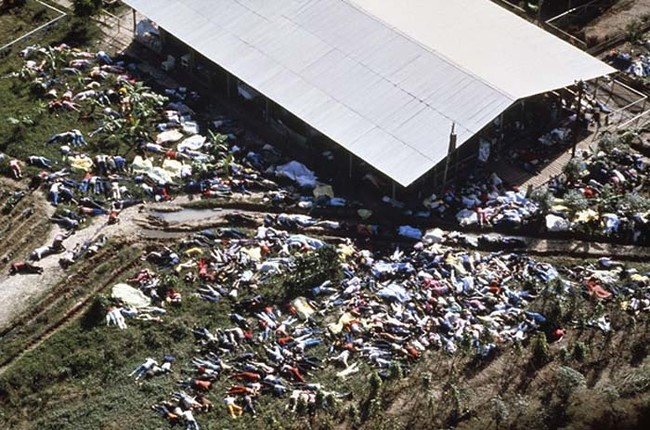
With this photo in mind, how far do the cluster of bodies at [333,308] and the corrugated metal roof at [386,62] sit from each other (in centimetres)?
506

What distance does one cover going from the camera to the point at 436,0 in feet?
188

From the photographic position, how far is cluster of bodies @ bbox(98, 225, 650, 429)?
4094 centimetres

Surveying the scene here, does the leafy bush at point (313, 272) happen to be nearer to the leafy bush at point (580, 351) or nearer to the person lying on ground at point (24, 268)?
the leafy bush at point (580, 351)

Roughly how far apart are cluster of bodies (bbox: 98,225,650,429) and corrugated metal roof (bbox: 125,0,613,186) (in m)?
5.06

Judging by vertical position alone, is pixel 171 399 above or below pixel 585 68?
below

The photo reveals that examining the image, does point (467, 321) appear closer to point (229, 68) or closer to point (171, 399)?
point (171, 399)

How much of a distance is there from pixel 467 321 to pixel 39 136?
76.7ft

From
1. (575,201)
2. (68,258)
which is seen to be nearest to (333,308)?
(68,258)

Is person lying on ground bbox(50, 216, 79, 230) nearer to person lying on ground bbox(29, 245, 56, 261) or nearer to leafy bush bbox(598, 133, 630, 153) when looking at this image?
person lying on ground bbox(29, 245, 56, 261)

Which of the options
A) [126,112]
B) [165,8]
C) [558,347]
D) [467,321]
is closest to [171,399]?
[467,321]

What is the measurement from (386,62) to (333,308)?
14.7 metres

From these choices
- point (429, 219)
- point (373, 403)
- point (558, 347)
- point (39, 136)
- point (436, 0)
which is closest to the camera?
point (373, 403)

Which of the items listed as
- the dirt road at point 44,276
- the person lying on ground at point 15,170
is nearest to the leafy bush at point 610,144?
the dirt road at point 44,276

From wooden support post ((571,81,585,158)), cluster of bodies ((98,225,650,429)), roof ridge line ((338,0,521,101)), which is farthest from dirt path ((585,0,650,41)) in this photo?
cluster of bodies ((98,225,650,429))
